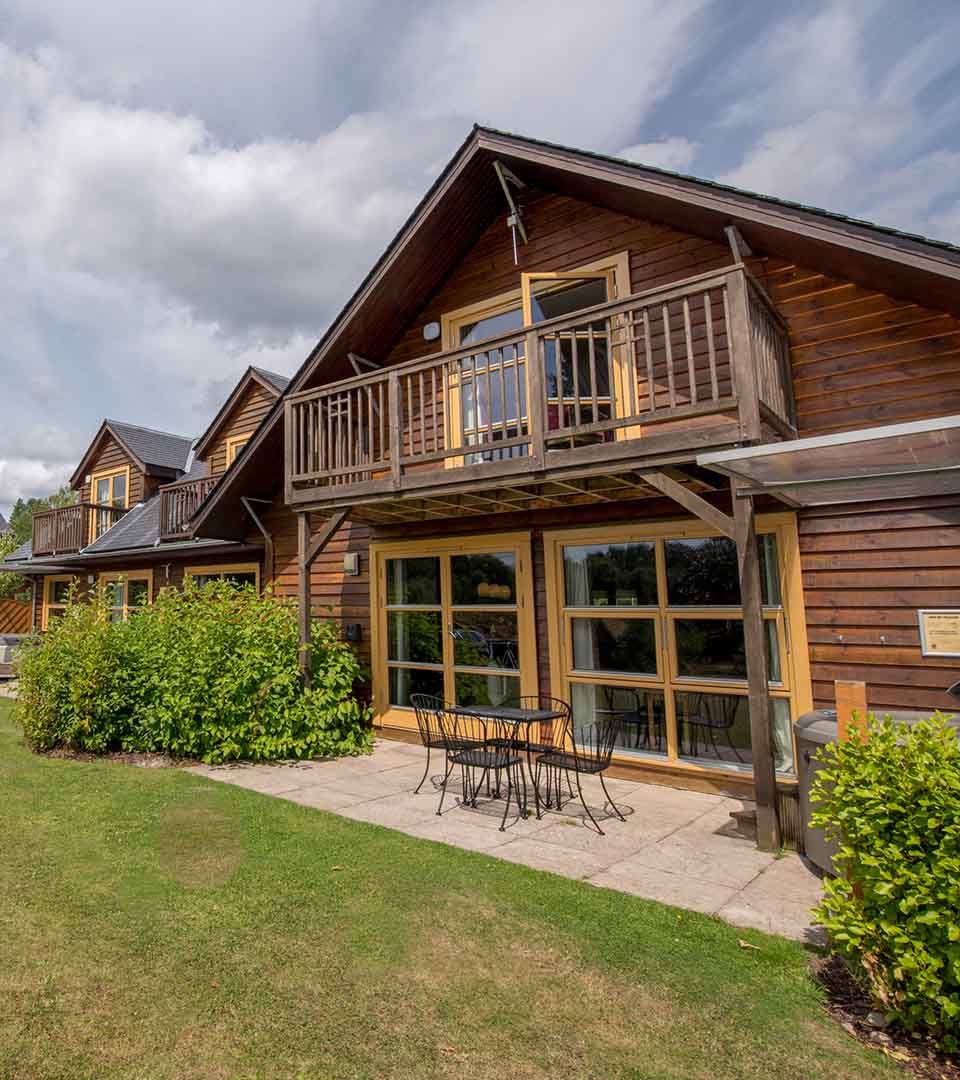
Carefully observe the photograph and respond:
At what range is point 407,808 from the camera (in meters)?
5.45

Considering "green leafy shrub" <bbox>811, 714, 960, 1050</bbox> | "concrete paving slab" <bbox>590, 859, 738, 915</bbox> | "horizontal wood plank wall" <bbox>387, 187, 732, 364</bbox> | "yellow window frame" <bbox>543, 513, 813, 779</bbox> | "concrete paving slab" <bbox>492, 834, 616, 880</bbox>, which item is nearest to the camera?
"green leafy shrub" <bbox>811, 714, 960, 1050</bbox>

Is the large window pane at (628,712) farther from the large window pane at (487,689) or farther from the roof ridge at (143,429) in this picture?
the roof ridge at (143,429)

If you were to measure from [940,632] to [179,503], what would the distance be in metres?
12.8

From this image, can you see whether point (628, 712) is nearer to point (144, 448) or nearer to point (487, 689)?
point (487, 689)

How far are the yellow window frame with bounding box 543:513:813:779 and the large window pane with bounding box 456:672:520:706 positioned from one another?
1.98 feet

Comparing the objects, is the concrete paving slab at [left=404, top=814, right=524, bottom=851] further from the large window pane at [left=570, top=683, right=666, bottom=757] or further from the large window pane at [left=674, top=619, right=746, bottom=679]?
the large window pane at [left=674, top=619, right=746, bottom=679]

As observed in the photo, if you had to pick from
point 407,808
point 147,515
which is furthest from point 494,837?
point 147,515

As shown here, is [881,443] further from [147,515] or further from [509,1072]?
[147,515]

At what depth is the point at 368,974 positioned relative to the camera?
2.89m

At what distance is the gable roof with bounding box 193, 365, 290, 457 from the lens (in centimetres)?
1327

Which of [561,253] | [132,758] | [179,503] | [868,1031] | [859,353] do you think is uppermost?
[561,253]

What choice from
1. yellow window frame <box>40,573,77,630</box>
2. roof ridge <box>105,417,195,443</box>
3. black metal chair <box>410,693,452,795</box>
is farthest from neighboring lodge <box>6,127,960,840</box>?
yellow window frame <box>40,573,77,630</box>

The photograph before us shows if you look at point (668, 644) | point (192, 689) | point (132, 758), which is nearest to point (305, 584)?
point (192, 689)

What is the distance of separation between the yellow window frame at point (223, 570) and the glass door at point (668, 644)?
6.37m
